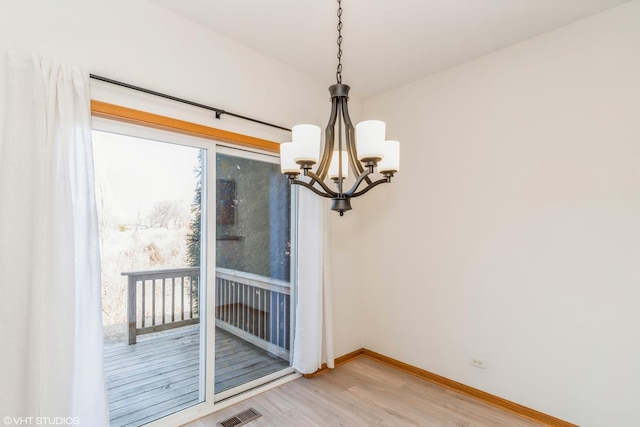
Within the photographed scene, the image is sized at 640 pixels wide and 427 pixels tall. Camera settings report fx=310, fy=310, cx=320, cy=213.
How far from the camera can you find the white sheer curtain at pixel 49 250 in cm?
157

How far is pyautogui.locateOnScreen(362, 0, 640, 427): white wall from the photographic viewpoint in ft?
6.92

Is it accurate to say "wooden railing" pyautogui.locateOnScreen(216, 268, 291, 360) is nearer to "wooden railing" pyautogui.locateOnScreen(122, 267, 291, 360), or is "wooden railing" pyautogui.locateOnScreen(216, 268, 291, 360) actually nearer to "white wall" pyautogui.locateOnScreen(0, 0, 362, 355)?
"wooden railing" pyautogui.locateOnScreen(122, 267, 291, 360)

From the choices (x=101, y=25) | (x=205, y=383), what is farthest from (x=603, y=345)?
(x=101, y=25)

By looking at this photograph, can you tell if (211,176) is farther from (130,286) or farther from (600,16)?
(600,16)

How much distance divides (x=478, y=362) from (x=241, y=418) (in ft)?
6.65

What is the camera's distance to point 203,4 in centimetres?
216

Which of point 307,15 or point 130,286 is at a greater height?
point 307,15

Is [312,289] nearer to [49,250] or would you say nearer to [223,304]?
[223,304]

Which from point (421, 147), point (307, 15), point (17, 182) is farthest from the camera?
point (421, 147)

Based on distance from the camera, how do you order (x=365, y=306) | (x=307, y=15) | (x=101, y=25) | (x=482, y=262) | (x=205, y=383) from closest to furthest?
(x=101, y=25) < (x=307, y=15) < (x=205, y=383) < (x=482, y=262) < (x=365, y=306)

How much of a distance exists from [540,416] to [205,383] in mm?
2591

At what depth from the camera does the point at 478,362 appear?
107 inches

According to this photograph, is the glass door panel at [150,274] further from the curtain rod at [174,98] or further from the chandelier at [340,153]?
the chandelier at [340,153]

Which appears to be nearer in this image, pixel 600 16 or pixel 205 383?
pixel 600 16
